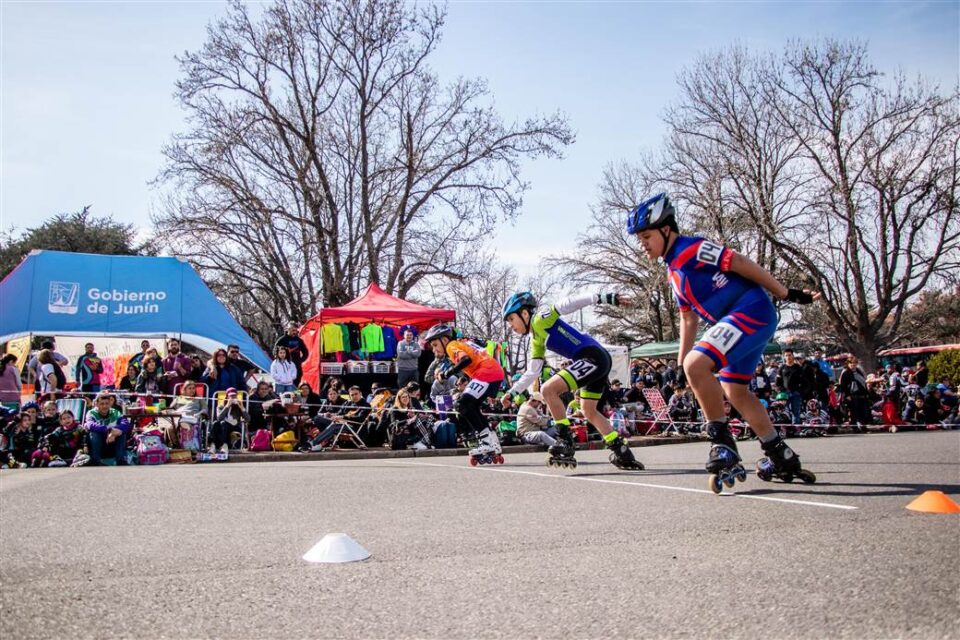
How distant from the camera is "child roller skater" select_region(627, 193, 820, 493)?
5.46 meters

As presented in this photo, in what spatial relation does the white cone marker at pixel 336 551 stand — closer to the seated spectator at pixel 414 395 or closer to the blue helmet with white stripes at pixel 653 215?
the blue helmet with white stripes at pixel 653 215

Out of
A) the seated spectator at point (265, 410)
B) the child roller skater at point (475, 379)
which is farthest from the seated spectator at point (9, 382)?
the child roller skater at point (475, 379)

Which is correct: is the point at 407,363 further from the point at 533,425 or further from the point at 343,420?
the point at 533,425

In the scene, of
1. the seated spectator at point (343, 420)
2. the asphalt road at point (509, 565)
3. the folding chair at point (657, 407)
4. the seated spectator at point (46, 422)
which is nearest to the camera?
the asphalt road at point (509, 565)

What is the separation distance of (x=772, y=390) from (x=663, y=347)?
9534 mm

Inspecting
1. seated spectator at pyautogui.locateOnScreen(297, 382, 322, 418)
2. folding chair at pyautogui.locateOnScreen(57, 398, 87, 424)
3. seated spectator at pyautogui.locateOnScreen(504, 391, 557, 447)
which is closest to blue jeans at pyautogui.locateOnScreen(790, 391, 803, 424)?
seated spectator at pyautogui.locateOnScreen(504, 391, 557, 447)

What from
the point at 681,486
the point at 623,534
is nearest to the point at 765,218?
the point at 681,486

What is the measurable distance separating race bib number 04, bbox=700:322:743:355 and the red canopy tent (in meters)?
14.0

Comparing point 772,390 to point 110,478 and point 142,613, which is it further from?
point 142,613

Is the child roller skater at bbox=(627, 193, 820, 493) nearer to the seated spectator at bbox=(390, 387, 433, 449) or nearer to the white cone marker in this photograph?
the white cone marker

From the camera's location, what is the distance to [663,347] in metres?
29.6

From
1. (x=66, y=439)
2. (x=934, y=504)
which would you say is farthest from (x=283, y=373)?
(x=934, y=504)

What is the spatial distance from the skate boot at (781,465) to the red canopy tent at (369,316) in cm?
1389

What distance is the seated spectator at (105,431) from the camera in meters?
12.4
